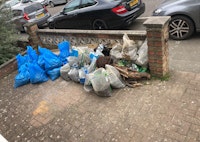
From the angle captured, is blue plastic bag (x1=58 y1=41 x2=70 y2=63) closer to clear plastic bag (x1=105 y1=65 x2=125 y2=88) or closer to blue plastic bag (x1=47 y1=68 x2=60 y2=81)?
blue plastic bag (x1=47 y1=68 x2=60 y2=81)

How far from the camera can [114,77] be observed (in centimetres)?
374

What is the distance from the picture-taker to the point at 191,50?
16.0 ft

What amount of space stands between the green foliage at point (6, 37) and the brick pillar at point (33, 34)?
61 cm

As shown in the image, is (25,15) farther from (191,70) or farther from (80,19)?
(191,70)

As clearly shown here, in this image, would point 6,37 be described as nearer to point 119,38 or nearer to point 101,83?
point 119,38

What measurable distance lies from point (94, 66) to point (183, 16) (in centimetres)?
287

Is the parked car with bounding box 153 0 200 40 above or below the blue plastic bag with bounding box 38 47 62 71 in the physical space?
above

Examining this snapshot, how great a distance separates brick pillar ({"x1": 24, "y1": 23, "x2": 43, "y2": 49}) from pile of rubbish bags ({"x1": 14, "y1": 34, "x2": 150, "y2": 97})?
1.25 metres

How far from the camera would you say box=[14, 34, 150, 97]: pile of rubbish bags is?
3.75 meters

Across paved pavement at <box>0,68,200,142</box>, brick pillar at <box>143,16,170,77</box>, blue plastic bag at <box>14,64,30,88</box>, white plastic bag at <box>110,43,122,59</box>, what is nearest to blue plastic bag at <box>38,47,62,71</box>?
blue plastic bag at <box>14,64,30,88</box>

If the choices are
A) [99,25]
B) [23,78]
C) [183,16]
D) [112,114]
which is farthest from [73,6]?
[112,114]

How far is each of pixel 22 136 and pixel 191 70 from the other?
3508 mm

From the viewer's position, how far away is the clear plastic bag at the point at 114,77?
374 centimetres

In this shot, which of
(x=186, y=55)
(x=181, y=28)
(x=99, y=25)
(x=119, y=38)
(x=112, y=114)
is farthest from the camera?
(x=99, y=25)
